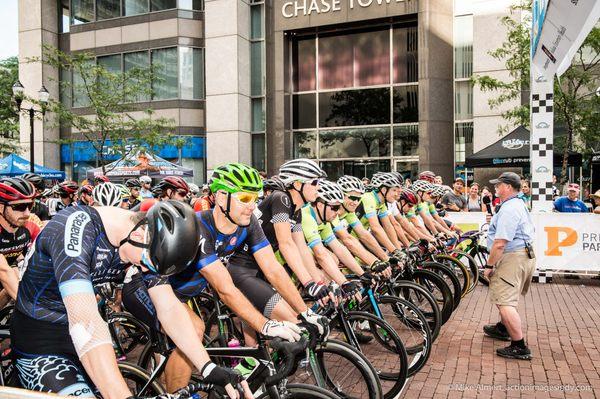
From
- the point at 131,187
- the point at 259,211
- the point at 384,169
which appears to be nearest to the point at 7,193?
the point at 259,211

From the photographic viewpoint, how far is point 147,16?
2802 cm

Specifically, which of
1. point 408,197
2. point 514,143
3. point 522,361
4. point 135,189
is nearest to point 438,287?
point 522,361

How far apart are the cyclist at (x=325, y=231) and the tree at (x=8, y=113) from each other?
86.6ft

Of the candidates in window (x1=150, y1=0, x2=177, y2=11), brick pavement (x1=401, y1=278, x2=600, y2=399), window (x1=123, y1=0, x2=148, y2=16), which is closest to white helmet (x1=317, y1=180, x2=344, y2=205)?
brick pavement (x1=401, y1=278, x2=600, y2=399)

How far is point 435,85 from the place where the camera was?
926 inches

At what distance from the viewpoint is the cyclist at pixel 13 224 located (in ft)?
14.0

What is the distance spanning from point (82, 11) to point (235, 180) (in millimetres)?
30583

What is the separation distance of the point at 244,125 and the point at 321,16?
652 cm

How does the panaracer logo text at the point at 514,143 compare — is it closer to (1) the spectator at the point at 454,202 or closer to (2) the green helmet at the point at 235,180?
(1) the spectator at the point at 454,202

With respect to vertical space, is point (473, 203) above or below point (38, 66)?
below

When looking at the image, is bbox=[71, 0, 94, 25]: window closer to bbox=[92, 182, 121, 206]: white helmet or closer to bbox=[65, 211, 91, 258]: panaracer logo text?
bbox=[92, 182, 121, 206]: white helmet

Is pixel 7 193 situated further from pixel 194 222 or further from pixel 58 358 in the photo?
pixel 194 222

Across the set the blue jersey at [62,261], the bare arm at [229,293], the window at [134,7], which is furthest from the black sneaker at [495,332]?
the window at [134,7]

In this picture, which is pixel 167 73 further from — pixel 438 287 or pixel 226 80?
pixel 438 287
